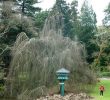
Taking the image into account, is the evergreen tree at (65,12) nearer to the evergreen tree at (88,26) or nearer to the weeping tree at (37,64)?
the evergreen tree at (88,26)

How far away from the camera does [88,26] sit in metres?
52.3

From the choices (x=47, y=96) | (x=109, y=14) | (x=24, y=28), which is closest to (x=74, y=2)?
(x=109, y=14)

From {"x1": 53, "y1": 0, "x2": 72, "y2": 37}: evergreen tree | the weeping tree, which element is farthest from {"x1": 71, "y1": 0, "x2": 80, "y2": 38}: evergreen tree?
the weeping tree

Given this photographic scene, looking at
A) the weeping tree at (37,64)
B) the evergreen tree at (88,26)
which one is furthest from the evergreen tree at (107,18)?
the weeping tree at (37,64)

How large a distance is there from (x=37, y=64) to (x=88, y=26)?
31291 mm

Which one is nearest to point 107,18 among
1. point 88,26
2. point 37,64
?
point 88,26

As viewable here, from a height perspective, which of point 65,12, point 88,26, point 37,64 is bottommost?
point 37,64

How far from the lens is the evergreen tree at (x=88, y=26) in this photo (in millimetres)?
49281

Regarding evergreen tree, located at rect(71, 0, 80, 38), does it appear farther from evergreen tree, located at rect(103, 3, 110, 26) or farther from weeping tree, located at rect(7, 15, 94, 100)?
weeping tree, located at rect(7, 15, 94, 100)

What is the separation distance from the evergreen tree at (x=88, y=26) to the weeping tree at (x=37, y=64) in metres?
25.0

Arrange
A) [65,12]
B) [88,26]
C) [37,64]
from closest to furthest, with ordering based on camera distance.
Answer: [37,64] → [88,26] → [65,12]

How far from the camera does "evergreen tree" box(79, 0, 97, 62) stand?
49281 mm

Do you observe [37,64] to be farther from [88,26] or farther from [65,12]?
[65,12]

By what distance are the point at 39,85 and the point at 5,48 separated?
844cm
